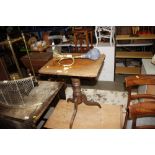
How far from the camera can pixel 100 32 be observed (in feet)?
12.2

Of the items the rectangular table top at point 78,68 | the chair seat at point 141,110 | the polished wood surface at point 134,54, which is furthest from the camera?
the polished wood surface at point 134,54

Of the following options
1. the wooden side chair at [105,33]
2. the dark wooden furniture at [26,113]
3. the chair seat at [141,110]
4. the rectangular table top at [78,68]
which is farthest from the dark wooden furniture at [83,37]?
the chair seat at [141,110]

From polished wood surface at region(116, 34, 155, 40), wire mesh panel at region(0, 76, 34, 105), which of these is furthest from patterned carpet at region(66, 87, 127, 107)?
wire mesh panel at region(0, 76, 34, 105)

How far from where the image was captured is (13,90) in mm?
1706

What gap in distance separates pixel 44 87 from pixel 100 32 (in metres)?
2.02

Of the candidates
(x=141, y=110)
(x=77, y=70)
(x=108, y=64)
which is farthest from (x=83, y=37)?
(x=141, y=110)

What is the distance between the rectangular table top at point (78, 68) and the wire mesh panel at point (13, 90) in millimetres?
498

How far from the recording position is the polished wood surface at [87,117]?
2348 mm

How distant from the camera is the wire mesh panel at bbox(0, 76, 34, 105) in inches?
64.5

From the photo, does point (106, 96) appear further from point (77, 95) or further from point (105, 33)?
point (105, 33)

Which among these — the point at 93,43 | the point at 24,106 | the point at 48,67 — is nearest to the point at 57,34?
the point at 93,43

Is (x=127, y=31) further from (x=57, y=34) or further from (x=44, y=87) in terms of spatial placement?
(x=44, y=87)

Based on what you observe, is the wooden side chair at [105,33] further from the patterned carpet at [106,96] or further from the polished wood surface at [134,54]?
the patterned carpet at [106,96]
